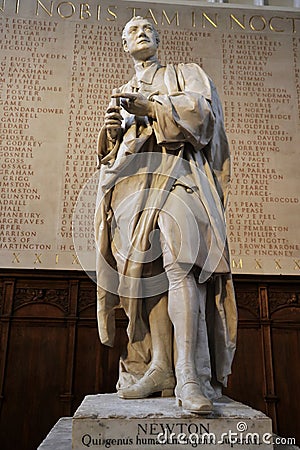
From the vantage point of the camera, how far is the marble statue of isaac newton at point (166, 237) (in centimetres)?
184

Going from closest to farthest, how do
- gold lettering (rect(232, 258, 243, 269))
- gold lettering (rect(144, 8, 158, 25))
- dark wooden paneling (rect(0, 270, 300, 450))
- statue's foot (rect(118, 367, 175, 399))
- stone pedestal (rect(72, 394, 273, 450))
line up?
1. stone pedestal (rect(72, 394, 273, 450))
2. statue's foot (rect(118, 367, 175, 399))
3. dark wooden paneling (rect(0, 270, 300, 450))
4. gold lettering (rect(232, 258, 243, 269))
5. gold lettering (rect(144, 8, 158, 25))

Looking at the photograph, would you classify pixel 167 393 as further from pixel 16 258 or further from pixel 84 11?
pixel 84 11

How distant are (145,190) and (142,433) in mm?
1052

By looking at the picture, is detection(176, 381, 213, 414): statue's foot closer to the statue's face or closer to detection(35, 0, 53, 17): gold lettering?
the statue's face

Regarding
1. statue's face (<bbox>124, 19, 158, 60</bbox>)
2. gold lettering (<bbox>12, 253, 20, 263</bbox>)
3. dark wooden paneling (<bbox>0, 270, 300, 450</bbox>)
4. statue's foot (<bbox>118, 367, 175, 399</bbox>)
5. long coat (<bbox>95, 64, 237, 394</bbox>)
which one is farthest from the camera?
gold lettering (<bbox>12, 253, 20, 263</bbox>)

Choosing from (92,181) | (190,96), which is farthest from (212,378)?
(92,181)

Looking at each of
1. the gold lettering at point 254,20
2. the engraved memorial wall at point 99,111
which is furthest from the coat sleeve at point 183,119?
the gold lettering at point 254,20

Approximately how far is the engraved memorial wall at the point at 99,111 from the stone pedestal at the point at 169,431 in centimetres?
304

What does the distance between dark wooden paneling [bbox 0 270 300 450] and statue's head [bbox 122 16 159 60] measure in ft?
8.26

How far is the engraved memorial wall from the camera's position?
4547mm

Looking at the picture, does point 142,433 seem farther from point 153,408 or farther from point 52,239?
point 52,239

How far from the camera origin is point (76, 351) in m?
4.18

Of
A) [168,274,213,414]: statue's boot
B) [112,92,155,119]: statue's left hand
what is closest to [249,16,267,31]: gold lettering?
[112,92,155,119]: statue's left hand

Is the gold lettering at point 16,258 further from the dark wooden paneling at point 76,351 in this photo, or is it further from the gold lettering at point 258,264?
the gold lettering at point 258,264
